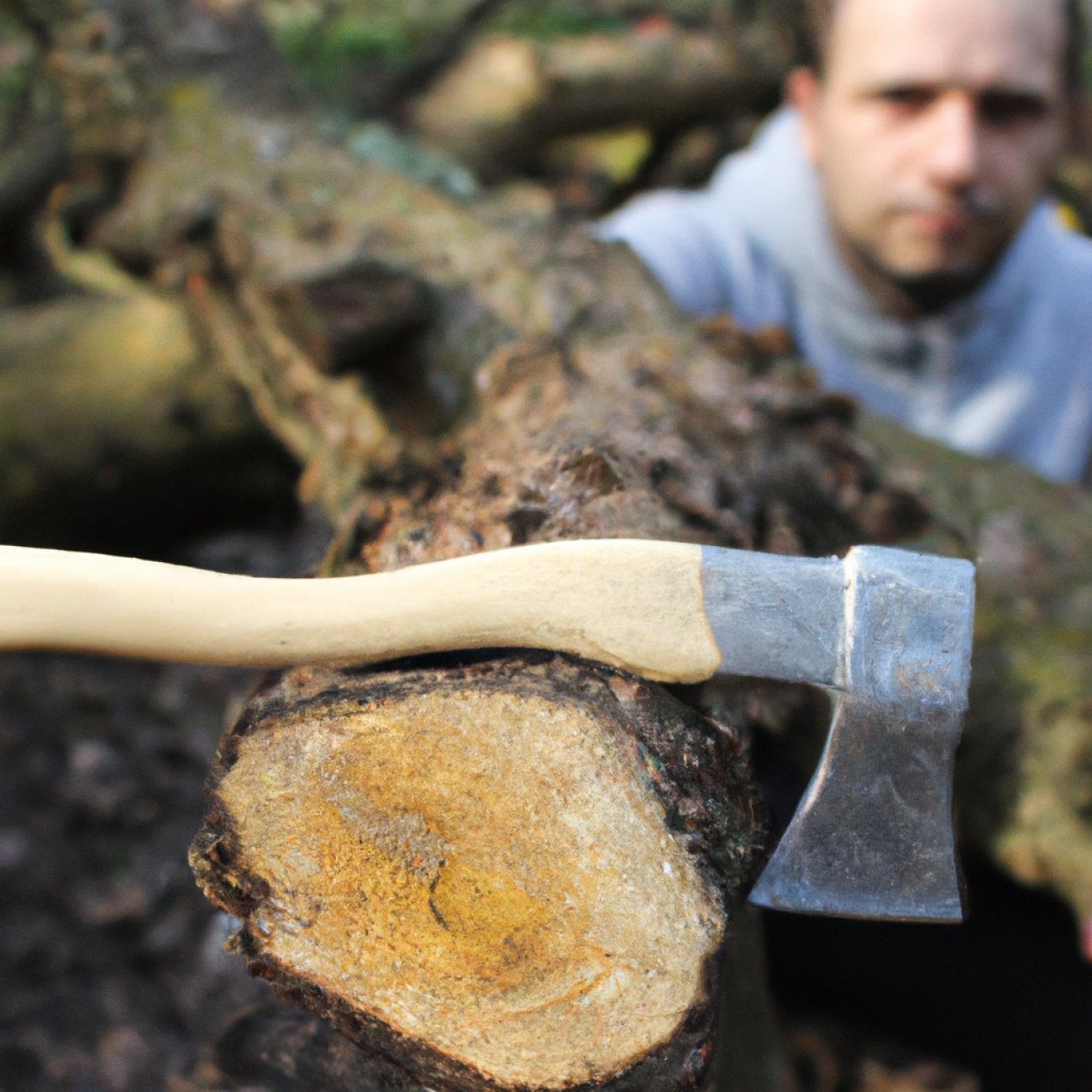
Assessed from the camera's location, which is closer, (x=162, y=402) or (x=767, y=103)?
(x=162, y=402)

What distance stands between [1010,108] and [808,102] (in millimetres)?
697

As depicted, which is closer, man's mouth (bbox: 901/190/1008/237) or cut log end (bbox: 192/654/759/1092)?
cut log end (bbox: 192/654/759/1092)

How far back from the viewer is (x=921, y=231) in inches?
87.9

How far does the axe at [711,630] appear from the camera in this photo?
92 centimetres

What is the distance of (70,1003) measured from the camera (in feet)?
6.68

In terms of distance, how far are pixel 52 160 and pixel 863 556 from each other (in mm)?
2973

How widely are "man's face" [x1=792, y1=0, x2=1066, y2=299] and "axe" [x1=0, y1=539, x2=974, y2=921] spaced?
165 cm

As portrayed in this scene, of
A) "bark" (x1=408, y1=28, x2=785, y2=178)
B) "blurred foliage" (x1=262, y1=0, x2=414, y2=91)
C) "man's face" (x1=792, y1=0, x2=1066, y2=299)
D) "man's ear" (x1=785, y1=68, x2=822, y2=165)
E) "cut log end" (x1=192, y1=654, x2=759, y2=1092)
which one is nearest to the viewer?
"cut log end" (x1=192, y1=654, x2=759, y2=1092)

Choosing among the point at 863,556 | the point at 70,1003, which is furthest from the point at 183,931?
the point at 863,556

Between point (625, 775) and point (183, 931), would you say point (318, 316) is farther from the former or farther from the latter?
point (183, 931)

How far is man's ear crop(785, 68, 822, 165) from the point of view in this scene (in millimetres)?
2578

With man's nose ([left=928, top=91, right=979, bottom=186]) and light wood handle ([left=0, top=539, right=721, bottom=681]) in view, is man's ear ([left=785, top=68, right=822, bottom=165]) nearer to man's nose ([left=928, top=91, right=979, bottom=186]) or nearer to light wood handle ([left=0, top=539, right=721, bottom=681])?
man's nose ([left=928, top=91, right=979, bottom=186])

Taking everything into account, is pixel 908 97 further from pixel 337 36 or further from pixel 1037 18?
pixel 337 36

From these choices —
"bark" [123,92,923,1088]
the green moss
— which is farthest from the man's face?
the green moss
